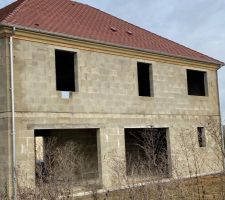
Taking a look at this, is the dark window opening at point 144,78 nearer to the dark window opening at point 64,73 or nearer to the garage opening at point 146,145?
the garage opening at point 146,145

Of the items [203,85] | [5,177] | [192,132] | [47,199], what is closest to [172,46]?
[203,85]

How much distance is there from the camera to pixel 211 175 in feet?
75.4

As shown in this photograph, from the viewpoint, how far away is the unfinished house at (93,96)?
53.0 feet

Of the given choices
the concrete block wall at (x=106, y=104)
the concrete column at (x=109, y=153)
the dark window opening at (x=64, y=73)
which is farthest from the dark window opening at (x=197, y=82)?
the concrete column at (x=109, y=153)

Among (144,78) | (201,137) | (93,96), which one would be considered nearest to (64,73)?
(144,78)

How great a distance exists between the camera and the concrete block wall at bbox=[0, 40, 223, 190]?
16.5 m

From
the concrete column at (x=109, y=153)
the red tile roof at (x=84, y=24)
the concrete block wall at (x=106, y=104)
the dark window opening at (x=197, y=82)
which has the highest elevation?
the red tile roof at (x=84, y=24)

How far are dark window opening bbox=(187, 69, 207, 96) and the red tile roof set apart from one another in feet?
3.34

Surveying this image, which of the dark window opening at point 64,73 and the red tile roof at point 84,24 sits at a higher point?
the red tile roof at point 84,24

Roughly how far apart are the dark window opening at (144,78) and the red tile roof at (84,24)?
106cm

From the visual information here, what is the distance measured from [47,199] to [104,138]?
30.9 ft

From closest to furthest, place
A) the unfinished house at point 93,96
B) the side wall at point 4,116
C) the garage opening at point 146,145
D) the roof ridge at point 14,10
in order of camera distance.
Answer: the side wall at point 4,116
the unfinished house at point 93,96
the roof ridge at point 14,10
the garage opening at point 146,145

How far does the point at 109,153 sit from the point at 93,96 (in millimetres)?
2548

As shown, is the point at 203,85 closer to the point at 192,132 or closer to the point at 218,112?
the point at 218,112
